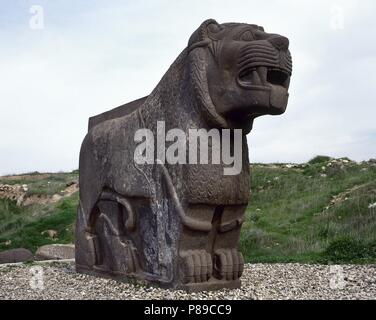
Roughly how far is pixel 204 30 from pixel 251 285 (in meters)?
3.22

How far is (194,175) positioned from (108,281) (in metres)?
2.15

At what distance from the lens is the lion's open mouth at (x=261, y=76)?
5.98 metres

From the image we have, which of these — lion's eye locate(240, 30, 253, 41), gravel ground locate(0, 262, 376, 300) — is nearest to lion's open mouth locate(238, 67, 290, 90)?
lion's eye locate(240, 30, 253, 41)

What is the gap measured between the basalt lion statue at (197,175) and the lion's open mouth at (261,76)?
0.01 meters

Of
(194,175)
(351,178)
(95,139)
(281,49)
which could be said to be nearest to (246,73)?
(281,49)

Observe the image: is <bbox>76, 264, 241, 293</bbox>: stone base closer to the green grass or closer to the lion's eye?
the lion's eye

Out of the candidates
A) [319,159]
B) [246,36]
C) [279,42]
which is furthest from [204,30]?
[319,159]

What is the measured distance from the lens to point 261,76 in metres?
5.99

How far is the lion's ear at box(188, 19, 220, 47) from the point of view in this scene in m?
6.36

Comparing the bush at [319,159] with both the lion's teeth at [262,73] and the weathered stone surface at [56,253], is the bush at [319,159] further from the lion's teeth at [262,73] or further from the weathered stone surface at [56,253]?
the lion's teeth at [262,73]

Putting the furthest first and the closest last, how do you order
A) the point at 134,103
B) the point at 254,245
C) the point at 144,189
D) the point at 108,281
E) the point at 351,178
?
the point at 351,178 → the point at 254,245 → the point at 134,103 → the point at 108,281 → the point at 144,189

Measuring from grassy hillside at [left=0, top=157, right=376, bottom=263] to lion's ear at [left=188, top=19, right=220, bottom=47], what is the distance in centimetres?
470

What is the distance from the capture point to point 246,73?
6059 millimetres

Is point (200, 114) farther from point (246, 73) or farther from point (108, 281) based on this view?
point (108, 281)
